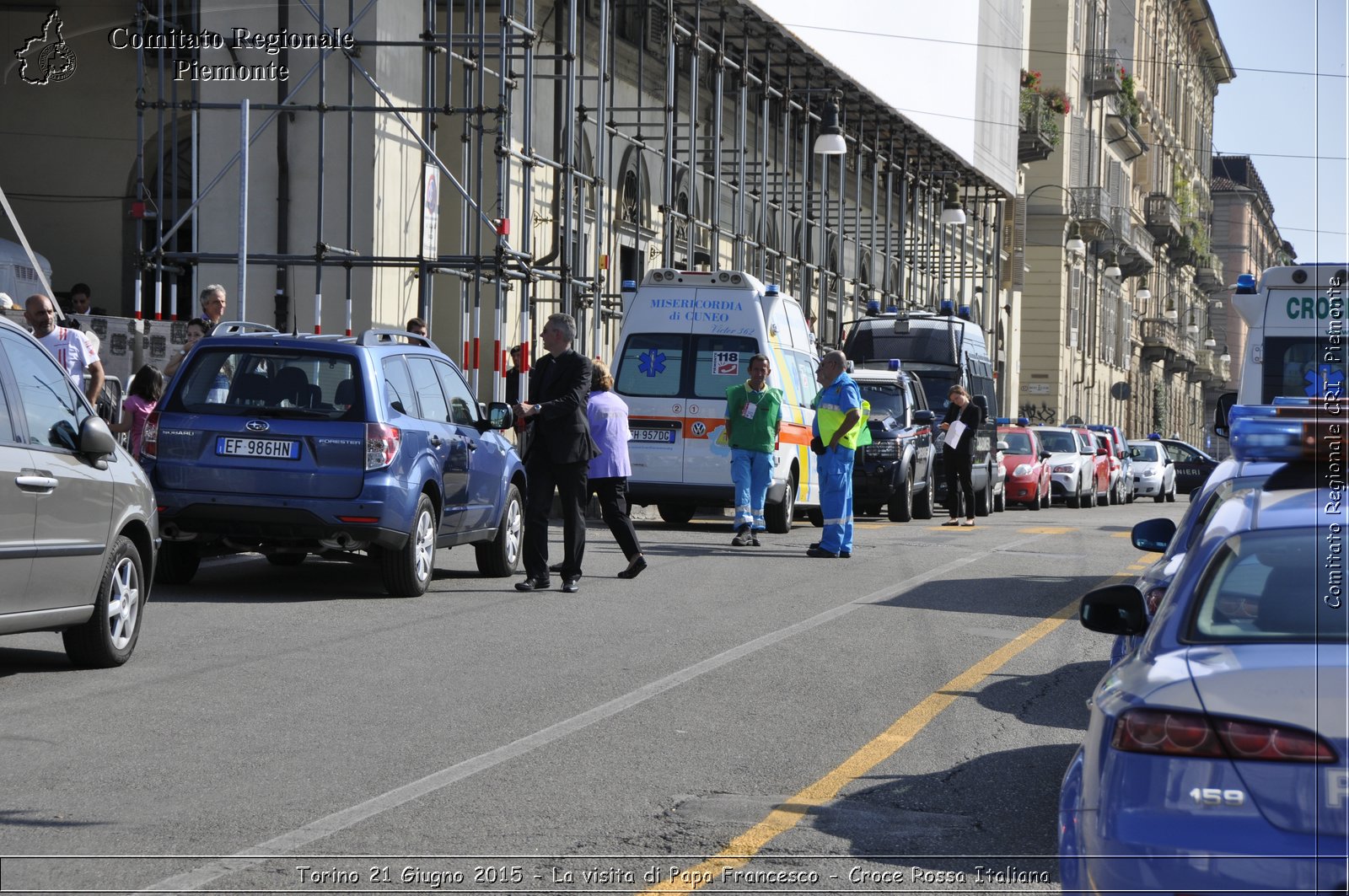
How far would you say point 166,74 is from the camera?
25531mm

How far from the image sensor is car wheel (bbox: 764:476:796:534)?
66.3 feet

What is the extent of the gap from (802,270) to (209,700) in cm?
2992

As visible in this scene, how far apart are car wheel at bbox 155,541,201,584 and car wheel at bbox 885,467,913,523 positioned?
13575 mm

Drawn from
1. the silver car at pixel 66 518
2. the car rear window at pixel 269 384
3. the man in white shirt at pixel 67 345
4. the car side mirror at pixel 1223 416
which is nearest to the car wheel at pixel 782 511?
the car side mirror at pixel 1223 416

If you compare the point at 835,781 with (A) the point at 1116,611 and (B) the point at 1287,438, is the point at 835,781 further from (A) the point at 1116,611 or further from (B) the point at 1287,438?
(B) the point at 1287,438

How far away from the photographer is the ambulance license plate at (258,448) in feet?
39.1

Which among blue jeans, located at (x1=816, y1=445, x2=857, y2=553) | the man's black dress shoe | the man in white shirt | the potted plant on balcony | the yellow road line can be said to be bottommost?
the yellow road line

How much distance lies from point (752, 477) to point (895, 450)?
7119 millimetres

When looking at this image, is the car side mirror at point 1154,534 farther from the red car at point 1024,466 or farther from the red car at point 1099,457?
the red car at point 1099,457

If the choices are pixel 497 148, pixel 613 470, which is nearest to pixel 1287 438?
pixel 613 470

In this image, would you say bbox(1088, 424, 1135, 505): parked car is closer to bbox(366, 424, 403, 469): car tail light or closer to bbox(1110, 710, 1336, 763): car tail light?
bbox(366, 424, 403, 469): car tail light

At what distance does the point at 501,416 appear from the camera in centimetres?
1296

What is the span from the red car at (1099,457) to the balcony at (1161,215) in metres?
42.1

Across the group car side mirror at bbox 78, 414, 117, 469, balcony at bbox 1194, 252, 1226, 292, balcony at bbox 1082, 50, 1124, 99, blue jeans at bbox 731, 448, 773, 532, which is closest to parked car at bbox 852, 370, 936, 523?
blue jeans at bbox 731, 448, 773, 532
